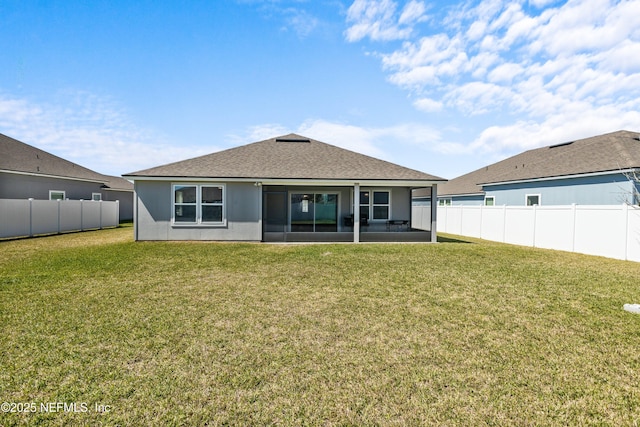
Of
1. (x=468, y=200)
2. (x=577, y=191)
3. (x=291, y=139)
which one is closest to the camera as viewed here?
(x=577, y=191)

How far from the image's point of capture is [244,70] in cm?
1398

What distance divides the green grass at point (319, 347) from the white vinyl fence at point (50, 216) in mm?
9495

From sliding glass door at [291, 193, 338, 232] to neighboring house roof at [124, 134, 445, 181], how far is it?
191 cm

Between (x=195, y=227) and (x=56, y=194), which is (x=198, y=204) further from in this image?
(x=56, y=194)

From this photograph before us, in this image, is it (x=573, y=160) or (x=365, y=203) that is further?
(x=365, y=203)

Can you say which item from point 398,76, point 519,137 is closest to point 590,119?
point 519,137

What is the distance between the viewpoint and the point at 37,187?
727 inches

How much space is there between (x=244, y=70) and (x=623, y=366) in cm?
1528

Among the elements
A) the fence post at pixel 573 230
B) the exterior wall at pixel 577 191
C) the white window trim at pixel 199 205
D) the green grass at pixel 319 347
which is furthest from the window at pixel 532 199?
the white window trim at pixel 199 205

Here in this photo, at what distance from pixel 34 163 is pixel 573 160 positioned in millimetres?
31744

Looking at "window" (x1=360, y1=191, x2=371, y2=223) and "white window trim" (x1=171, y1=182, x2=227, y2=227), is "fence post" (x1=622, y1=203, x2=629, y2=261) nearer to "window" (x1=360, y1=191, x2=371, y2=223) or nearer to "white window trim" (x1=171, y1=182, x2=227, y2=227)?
"window" (x1=360, y1=191, x2=371, y2=223)

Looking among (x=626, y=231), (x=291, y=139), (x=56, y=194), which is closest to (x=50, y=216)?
(x=56, y=194)

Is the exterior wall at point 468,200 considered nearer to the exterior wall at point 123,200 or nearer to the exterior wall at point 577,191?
the exterior wall at point 577,191

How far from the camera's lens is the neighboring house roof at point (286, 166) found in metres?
13.4
